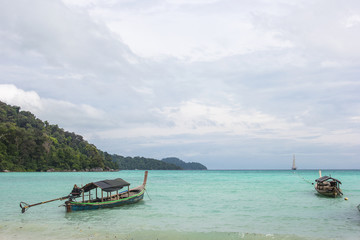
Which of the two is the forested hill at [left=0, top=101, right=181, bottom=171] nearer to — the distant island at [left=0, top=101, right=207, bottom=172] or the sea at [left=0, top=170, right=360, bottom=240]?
the distant island at [left=0, top=101, right=207, bottom=172]

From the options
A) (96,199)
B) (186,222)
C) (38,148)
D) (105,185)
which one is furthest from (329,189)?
(38,148)

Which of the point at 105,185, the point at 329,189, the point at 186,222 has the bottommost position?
the point at 186,222

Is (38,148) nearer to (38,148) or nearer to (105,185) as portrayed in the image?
(38,148)

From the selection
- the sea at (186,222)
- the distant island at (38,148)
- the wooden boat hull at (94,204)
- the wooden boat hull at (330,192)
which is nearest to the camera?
the sea at (186,222)

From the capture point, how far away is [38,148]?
132m

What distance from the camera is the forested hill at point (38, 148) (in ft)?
395

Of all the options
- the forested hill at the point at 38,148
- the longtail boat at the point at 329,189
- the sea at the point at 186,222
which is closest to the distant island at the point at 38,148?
the forested hill at the point at 38,148

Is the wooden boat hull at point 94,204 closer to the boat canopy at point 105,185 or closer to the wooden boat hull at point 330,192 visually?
the boat canopy at point 105,185

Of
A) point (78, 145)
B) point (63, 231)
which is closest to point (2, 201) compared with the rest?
point (63, 231)

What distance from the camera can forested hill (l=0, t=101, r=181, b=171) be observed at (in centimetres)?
12025

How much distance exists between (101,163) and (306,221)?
6326 inches

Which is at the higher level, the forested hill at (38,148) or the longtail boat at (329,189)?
the forested hill at (38,148)

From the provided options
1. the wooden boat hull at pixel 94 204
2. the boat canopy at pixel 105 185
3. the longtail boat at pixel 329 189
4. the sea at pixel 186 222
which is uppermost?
the boat canopy at pixel 105 185

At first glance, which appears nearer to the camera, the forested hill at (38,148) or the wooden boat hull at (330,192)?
the wooden boat hull at (330,192)
